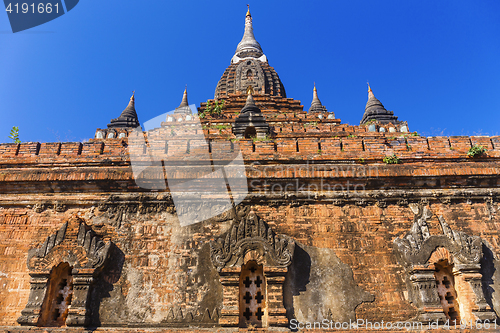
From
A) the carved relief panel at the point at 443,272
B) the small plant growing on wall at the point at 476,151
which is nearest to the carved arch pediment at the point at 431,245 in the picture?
the carved relief panel at the point at 443,272

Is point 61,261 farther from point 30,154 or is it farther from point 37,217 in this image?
point 30,154

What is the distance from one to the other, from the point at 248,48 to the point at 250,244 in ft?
79.3

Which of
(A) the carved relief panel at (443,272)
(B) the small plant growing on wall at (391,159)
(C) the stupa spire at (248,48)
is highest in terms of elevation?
(C) the stupa spire at (248,48)

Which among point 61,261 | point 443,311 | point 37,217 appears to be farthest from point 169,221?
point 443,311

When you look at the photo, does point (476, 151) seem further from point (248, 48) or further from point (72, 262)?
point (248, 48)

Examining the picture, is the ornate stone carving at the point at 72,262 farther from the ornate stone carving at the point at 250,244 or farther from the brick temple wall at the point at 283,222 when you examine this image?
the ornate stone carving at the point at 250,244

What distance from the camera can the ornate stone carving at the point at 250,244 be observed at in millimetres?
6672

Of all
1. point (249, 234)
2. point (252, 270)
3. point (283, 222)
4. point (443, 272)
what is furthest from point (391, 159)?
point (252, 270)

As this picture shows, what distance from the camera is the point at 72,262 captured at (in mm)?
6777

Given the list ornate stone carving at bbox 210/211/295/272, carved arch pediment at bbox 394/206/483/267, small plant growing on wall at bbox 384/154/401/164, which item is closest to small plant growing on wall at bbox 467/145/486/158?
small plant growing on wall at bbox 384/154/401/164

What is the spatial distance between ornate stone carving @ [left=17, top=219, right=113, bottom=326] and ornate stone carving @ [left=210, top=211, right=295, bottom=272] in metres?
2.20

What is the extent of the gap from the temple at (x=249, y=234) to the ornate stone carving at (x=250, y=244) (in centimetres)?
2

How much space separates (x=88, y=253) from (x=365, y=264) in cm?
533

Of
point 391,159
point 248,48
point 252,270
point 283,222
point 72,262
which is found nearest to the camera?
point 72,262
